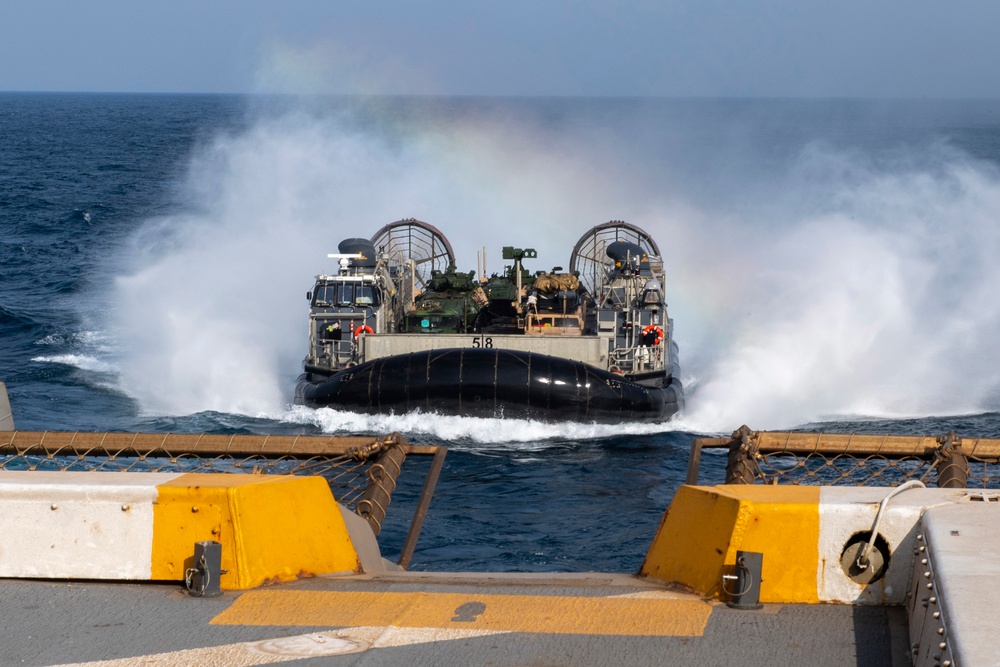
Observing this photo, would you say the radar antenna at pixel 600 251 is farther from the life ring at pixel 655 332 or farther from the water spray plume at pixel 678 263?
the water spray plume at pixel 678 263

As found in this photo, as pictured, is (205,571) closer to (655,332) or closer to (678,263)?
(655,332)

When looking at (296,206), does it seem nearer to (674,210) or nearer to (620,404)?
(674,210)

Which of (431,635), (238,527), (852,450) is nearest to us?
(431,635)

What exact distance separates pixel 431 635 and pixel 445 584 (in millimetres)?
666

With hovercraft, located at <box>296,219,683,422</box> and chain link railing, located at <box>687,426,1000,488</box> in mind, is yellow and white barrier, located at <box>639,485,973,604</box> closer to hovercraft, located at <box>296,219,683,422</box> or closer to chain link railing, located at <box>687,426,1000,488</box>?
chain link railing, located at <box>687,426,1000,488</box>

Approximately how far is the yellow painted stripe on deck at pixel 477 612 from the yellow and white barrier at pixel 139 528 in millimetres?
228

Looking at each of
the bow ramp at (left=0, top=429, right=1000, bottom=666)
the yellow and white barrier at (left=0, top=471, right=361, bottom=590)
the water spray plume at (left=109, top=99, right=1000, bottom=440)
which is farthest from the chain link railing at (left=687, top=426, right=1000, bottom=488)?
the water spray plume at (left=109, top=99, right=1000, bottom=440)

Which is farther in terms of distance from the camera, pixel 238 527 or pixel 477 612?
pixel 238 527

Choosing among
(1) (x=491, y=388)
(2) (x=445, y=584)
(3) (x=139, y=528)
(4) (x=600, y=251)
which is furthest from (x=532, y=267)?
(3) (x=139, y=528)

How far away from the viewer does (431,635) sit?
4340mm

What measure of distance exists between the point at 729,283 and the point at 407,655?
99.4 ft

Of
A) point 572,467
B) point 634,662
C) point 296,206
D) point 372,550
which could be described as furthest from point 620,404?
point 296,206

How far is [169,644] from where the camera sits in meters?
4.26

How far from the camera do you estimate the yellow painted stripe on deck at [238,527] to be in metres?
4.82
